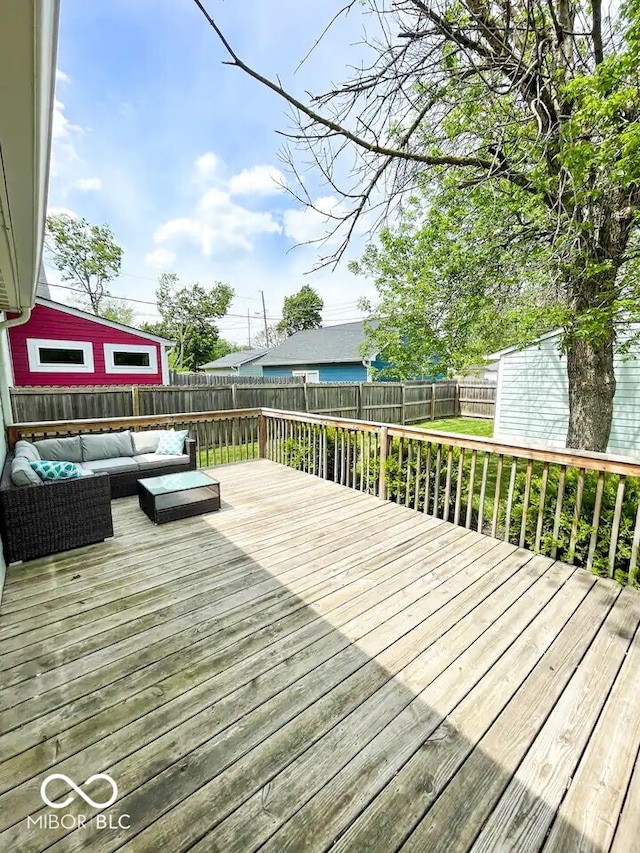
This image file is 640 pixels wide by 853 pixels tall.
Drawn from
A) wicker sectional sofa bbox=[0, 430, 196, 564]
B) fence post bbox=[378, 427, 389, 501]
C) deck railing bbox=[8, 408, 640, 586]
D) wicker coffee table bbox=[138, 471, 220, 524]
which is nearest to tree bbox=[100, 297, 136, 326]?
deck railing bbox=[8, 408, 640, 586]

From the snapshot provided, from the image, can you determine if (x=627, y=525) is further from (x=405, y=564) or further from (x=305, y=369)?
(x=305, y=369)

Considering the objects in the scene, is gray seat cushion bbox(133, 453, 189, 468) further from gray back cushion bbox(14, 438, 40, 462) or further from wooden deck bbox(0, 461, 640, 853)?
wooden deck bbox(0, 461, 640, 853)

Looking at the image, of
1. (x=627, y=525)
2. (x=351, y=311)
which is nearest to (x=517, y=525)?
(x=627, y=525)

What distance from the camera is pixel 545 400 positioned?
8.32 meters

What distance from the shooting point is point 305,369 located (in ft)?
53.7

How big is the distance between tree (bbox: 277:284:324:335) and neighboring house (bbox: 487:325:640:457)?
26067mm

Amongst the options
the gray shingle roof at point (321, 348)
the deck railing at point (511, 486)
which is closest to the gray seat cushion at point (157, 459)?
the deck railing at point (511, 486)

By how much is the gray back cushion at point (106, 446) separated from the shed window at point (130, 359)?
6638 millimetres

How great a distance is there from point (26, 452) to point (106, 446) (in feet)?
3.24

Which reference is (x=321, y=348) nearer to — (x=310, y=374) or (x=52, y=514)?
(x=310, y=374)

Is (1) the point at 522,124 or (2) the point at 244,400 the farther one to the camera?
(2) the point at 244,400

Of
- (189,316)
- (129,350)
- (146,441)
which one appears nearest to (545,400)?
(146,441)

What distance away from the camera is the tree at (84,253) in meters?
18.1

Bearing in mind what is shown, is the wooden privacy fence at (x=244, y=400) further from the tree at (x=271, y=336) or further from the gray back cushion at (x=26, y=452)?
the tree at (x=271, y=336)
